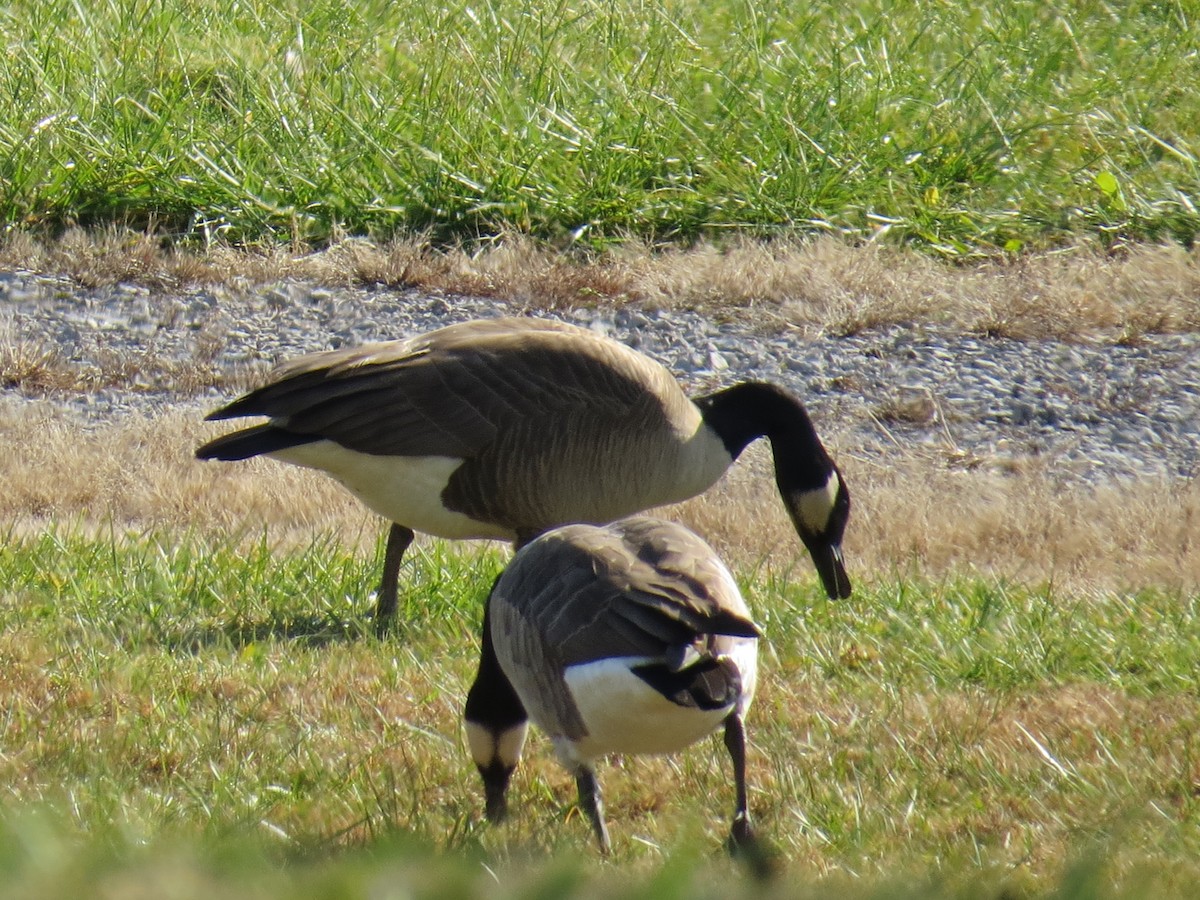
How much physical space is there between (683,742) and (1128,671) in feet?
6.11

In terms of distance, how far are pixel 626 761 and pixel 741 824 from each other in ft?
2.41

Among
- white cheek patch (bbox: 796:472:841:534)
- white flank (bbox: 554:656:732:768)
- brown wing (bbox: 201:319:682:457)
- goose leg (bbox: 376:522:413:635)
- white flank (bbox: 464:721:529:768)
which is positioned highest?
white flank (bbox: 554:656:732:768)

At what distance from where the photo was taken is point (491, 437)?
18.6 feet

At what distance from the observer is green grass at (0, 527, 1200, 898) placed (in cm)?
384

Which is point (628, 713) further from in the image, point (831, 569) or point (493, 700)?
point (831, 569)

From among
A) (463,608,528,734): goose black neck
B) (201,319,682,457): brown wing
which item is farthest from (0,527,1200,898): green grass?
(201,319,682,457): brown wing

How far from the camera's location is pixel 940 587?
19.3 ft

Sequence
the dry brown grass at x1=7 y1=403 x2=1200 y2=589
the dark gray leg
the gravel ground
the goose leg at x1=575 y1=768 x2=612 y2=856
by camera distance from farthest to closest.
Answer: the gravel ground < the dry brown grass at x1=7 y1=403 x2=1200 y2=589 < the goose leg at x1=575 y1=768 x2=612 y2=856 < the dark gray leg

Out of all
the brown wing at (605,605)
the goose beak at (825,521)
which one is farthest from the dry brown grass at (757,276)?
the brown wing at (605,605)

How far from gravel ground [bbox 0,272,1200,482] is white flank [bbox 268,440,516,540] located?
275 cm

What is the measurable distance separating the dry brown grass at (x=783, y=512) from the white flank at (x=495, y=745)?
2199 mm

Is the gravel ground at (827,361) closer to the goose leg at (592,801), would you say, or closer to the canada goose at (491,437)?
the canada goose at (491,437)

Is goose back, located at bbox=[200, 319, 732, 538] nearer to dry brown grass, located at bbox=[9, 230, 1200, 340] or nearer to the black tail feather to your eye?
the black tail feather

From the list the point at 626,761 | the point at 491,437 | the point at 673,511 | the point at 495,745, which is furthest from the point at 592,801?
the point at 673,511
